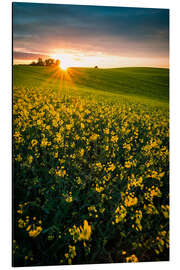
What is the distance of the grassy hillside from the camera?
2777 millimetres

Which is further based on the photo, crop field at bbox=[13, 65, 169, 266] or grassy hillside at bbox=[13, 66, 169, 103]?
grassy hillside at bbox=[13, 66, 169, 103]

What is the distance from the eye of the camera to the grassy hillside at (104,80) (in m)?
2.78

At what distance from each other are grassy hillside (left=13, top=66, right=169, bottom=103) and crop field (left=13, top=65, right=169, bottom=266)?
0.05ft

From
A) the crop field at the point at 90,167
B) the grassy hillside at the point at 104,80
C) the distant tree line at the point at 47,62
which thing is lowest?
the crop field at the point at 90,167

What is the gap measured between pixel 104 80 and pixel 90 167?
1541 millimetres

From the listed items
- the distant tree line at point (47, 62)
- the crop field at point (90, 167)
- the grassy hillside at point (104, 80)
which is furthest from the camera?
the grassy hillside at point (104, 80)

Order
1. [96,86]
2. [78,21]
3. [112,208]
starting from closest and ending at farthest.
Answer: [112,208]
[78,21]
[96,86]

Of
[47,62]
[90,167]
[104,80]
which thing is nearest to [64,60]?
[47,62]

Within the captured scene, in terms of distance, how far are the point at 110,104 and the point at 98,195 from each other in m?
1.75

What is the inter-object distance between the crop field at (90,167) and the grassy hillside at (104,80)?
0.01m
